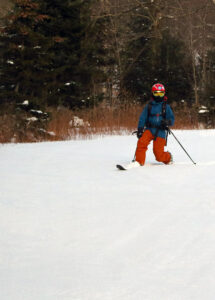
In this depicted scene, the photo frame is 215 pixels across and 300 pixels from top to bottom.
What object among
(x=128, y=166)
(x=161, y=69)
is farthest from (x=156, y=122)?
(x=161, y=69)

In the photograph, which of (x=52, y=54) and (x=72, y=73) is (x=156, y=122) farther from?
(x=72, y=73)

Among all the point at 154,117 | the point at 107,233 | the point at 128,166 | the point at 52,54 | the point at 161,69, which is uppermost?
the point at 161,69

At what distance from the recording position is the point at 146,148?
7.60 metres

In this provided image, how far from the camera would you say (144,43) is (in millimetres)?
27000

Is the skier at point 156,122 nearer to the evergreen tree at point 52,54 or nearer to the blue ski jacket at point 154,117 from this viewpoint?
the blue ski jacket at point 154,117

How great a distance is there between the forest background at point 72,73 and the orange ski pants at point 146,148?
624 cm

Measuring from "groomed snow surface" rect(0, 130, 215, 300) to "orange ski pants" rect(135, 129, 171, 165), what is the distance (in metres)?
0.25

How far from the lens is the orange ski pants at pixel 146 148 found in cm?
752

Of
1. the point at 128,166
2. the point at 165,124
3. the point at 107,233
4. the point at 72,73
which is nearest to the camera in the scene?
the point at 107,233

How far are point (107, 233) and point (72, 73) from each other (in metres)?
14.9

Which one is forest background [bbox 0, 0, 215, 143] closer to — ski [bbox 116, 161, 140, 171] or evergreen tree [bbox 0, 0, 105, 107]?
evergreen tree [bbox 0, 0, 105, 107]

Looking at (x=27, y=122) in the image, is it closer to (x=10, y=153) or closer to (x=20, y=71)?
(x=20, y=71)

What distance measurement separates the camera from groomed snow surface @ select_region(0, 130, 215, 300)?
289cm

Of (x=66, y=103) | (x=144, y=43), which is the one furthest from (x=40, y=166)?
(x=144, y=43)
